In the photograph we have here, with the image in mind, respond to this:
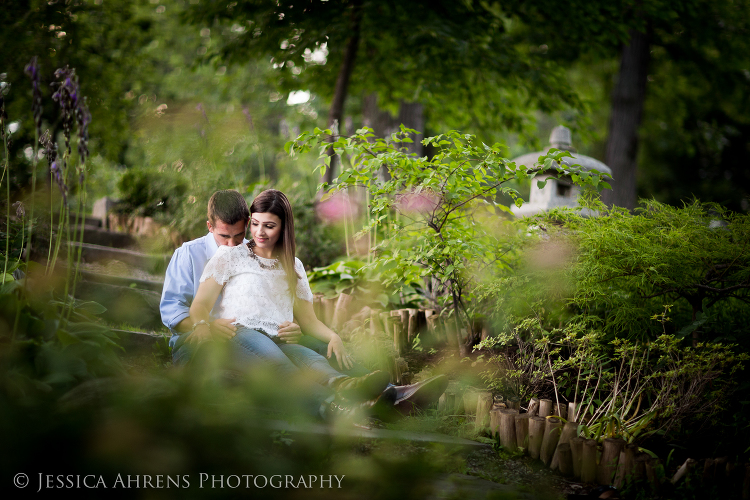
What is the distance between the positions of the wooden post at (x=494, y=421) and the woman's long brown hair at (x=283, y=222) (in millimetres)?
1280

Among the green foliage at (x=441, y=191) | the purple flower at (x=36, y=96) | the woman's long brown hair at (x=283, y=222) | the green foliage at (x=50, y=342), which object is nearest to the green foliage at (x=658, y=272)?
the green foliage at (x=441, y=191)

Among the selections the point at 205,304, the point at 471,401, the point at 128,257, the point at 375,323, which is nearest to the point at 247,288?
the point at 205,304

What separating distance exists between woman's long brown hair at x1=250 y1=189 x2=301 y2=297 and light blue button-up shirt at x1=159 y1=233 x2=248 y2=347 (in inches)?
9.3

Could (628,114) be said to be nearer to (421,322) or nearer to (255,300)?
(421,322)

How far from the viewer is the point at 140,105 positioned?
898cm

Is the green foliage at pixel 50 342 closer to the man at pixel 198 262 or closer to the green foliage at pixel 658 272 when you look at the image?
the man at pixel 198 262

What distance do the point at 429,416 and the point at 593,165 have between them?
3.10m

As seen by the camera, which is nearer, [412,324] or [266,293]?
[266,293]

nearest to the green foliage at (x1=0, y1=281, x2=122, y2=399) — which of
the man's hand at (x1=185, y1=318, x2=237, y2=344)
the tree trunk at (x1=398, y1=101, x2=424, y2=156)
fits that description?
the man's hand at (x1=185, y1=318, x2=237, y2=344)

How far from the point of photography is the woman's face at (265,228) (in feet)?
9.99

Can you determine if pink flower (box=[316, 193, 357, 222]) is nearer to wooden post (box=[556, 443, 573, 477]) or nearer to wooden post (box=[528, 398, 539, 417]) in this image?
wooden post (box=[528, 398, 539, 417])

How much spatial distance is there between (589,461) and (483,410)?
61cm

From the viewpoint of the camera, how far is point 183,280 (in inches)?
122

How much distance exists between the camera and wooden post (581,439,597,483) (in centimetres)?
238
